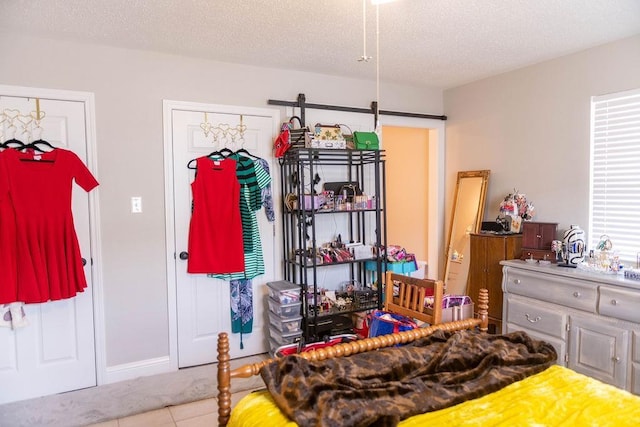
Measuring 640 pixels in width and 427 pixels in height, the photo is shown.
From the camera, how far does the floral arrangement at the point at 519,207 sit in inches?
147

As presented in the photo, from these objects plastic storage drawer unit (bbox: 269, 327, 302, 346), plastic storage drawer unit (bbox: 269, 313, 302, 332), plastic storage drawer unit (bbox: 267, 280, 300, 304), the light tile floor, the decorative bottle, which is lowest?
the light tile floor

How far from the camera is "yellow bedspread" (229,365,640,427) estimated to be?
1.48 m

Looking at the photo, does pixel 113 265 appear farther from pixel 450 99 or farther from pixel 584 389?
pixel 450 99

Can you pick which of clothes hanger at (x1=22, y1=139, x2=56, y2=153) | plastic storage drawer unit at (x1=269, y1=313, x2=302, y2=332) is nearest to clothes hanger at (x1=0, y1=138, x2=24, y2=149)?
clothes hanger at (x1=22, y1=139, x2=56, y2=153)

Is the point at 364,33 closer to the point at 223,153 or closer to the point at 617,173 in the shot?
the point at 223,153

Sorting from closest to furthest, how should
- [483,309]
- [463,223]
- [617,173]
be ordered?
[483,309], [617,173], [463,223]

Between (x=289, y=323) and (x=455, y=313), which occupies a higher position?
(x=455, y=313)

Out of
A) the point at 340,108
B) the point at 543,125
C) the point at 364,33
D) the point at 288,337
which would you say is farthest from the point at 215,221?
the point at 543,125

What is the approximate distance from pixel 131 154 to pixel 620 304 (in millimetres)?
3632

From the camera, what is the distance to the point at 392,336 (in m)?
2.11

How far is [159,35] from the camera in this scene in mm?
2930

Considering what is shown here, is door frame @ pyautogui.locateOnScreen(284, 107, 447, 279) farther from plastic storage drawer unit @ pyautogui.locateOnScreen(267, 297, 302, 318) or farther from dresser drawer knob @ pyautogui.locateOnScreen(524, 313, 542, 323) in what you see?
plastic storage drawer unit @ pyautogui.locateOnScreen(267, 297, 302, 318)

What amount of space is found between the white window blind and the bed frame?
62.0 inches

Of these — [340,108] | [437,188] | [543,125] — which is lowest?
[437,188]
